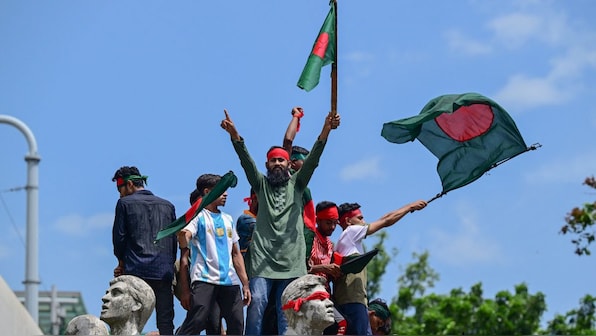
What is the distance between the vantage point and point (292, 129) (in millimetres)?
15562

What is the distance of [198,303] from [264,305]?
1.97 ft

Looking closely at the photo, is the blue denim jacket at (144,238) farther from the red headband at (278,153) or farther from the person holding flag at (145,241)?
the red headband at (278,153)

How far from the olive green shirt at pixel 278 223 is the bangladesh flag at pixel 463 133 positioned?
1.89 m

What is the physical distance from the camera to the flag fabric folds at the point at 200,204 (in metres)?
14.6

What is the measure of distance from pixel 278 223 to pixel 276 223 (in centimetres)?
2

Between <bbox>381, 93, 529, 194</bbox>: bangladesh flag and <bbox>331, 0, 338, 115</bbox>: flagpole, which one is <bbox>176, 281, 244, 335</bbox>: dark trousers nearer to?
<bbox>331, 0, 338, 115</bbox>: flagpole

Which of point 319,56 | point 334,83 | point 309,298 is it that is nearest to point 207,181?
point 334,83

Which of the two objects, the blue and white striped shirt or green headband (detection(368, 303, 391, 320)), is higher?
the blue and white striped shirt

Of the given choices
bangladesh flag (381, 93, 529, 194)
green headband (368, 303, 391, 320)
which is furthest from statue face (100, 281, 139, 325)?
bangladesh flag (381, 93, 529, 194)

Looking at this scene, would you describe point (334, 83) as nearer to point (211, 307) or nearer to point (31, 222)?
point (211, 307)

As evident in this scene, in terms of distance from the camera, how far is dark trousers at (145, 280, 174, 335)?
14.8 metres

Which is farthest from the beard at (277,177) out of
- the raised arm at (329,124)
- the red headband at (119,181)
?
the red headband at (119,181)

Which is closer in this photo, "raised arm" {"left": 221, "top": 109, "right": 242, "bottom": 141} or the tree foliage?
"raised arm" {"left": 221, "top": 109, "right": 242, "bottom": 141}

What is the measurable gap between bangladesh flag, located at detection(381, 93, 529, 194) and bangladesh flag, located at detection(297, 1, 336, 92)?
0.94 metres
